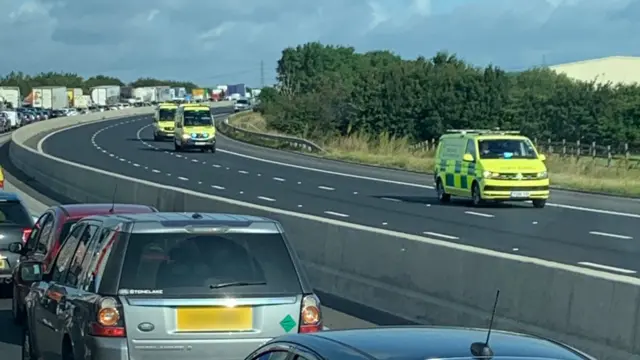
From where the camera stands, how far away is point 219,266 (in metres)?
7.95

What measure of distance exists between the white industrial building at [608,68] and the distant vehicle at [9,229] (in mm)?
119045

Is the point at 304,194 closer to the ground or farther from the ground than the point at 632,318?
closer to the ground

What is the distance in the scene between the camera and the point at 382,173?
159ft

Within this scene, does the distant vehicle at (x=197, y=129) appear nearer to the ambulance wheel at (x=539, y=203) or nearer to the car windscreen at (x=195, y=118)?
the car windscreen at (x=195, y=118)

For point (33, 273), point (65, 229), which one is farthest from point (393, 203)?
point (33, 273)

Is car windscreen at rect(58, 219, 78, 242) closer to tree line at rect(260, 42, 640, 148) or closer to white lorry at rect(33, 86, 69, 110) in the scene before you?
tree line at rect(260, 42, 640, 148)

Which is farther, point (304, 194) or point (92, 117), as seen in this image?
point (92, 117)

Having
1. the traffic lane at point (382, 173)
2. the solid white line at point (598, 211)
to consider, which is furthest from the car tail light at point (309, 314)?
the traffic lane at point (382, 173)

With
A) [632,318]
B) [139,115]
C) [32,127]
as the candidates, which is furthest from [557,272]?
[139,115]

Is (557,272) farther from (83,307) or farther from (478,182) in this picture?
(478,182)

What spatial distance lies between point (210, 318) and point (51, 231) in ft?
16.7

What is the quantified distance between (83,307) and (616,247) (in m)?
16.2

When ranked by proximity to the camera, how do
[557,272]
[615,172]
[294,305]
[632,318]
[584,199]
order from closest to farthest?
[294,305] < [632,318] < [557,272] < [584,199] < [615,172]

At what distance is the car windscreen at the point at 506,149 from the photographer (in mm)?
31572
